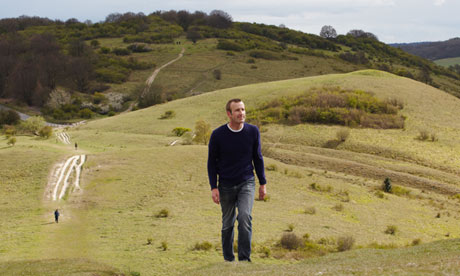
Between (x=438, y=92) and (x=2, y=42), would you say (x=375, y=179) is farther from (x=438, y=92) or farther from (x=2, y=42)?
(x=2, y=42)

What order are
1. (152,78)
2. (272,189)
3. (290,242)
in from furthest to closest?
(152,78), (272,189), (290,242)

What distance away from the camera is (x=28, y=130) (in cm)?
4750

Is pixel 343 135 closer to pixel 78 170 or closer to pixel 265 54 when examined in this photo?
pixel 78 170

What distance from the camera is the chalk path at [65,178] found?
74.9 ft

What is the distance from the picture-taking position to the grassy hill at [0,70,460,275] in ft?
34.6

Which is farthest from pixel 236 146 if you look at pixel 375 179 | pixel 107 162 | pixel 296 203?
pixel 375 179

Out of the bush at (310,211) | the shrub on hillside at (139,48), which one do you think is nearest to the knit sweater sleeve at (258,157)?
the bush at (310,211)

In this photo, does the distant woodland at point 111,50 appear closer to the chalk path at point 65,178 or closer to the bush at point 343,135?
the bush at point 343,135

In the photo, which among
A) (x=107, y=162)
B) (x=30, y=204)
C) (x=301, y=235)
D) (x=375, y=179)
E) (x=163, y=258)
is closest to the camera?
(x=163, y=258)

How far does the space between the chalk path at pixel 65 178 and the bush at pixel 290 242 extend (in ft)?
41.9

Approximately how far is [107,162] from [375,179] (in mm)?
20061

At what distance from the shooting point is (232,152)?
319 inches

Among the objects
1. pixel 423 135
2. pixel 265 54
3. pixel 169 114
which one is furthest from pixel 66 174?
pixel 265 54

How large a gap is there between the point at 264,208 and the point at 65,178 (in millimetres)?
11707
